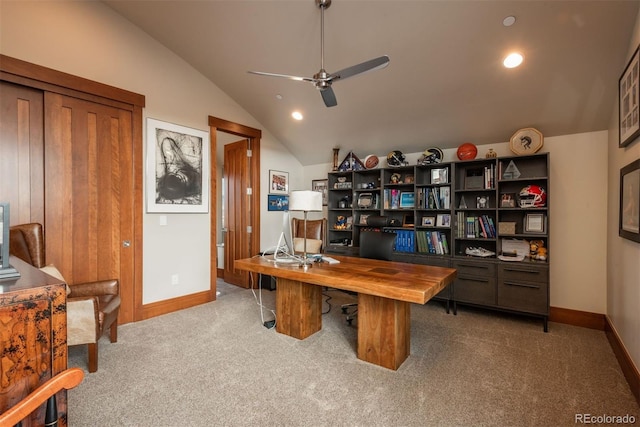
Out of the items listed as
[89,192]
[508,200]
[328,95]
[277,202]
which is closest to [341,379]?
[328,95]

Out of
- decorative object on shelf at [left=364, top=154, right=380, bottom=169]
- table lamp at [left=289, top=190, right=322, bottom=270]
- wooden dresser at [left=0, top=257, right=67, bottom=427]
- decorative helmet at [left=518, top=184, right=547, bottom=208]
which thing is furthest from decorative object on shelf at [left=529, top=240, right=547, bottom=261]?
wooden dresser at [left=0, top=257, right=67, bottom=427]

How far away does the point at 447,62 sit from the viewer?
269cm

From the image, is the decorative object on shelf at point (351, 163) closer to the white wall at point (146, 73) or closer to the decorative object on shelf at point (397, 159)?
the decorative object on shelf at point (397, 159)

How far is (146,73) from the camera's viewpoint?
3.25m

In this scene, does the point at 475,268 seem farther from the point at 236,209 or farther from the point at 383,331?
the point at 236,209

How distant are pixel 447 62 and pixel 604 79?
1302 mm

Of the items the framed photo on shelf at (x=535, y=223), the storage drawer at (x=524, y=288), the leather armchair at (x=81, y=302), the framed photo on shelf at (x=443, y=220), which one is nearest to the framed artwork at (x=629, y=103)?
the framed photo on shelf at (x=535, y=223)

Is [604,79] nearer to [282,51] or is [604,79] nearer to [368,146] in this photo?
[368,146]

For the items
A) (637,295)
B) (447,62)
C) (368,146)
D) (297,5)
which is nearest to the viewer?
(637,295)

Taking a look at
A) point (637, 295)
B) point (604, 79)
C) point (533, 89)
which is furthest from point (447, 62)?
point (637, 295)

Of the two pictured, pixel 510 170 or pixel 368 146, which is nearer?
pixel 510 170

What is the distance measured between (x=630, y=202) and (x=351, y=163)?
2.99 metres

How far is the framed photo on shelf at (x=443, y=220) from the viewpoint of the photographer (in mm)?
3661

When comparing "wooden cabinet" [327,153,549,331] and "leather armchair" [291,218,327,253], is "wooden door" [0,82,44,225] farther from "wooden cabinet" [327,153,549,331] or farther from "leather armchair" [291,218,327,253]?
"wooden cabinet" [327,153,549,331]
